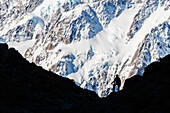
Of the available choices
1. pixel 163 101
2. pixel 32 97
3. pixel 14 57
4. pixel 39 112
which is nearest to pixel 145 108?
pixel 163 101

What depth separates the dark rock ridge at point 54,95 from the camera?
2904 cm

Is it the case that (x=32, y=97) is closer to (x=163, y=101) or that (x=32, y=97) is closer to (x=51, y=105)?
(x=51, y=105)

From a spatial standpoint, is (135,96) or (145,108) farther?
(135,96)

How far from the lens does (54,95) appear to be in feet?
129

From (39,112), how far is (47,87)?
10642 millimetres

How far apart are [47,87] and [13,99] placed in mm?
8283

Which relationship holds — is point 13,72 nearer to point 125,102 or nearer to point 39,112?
point 39,112

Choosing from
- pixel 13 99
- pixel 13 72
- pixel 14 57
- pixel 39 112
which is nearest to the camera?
pixel 39 112

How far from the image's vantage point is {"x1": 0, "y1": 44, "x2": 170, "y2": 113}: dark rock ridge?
29.0 meters

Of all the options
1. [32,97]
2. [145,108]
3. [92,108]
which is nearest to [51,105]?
[32,97]

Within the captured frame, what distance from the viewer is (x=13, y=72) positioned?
1563 inches

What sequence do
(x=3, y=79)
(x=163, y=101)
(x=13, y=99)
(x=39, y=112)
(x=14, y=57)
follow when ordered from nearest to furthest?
(x=163, y=101), (x=39, y=112), (x=13, y=99), (x=3, y=79), (x=14, y=57)

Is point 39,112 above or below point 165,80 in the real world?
below

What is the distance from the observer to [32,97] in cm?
3569
